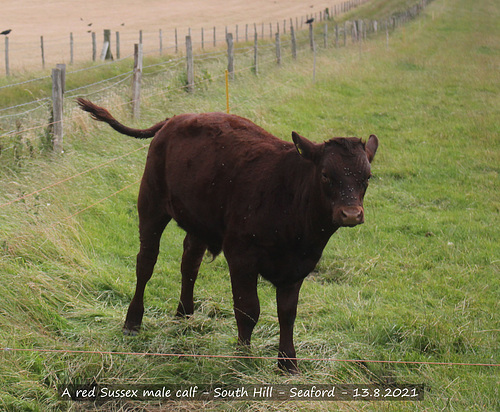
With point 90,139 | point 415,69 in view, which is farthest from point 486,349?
point 415,69

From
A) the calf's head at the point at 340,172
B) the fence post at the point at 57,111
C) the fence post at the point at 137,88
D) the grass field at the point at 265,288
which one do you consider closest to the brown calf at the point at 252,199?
the calf's head at the point at 340,172

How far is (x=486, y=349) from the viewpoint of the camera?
4.88 metres

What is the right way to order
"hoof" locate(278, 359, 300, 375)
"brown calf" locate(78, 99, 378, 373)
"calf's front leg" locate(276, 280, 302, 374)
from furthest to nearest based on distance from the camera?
"calf's front leg" locate(276, 280, 302, 374), "hoof" locate(278, 359, 300, 375), "brown calf" locate(78, 99, 378, 373)

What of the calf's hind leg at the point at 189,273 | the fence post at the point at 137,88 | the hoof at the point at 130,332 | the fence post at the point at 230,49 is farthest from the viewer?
the fence post at the point at 230,49

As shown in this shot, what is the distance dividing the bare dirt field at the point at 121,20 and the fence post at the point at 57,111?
53.8 feet

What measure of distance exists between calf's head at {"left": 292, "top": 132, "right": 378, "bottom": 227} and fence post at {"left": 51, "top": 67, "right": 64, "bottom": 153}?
5.39 metres

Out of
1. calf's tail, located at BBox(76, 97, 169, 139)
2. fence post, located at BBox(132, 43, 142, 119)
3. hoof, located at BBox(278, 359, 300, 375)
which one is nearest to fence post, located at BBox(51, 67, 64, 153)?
fence post, located at BBox(132, 43, 142, 119)

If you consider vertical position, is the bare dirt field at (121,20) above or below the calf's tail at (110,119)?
above

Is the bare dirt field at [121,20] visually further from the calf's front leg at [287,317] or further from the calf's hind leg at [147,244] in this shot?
the calf's front leg at [287,317]

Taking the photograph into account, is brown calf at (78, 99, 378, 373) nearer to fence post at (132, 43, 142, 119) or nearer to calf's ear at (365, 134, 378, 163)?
calf's ear at (365, 134, 378, 163)

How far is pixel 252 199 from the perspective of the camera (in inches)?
177

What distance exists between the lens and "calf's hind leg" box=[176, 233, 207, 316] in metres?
5.52

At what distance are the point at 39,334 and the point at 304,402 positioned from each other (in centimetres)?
202

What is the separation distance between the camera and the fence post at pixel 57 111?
8688 mm
